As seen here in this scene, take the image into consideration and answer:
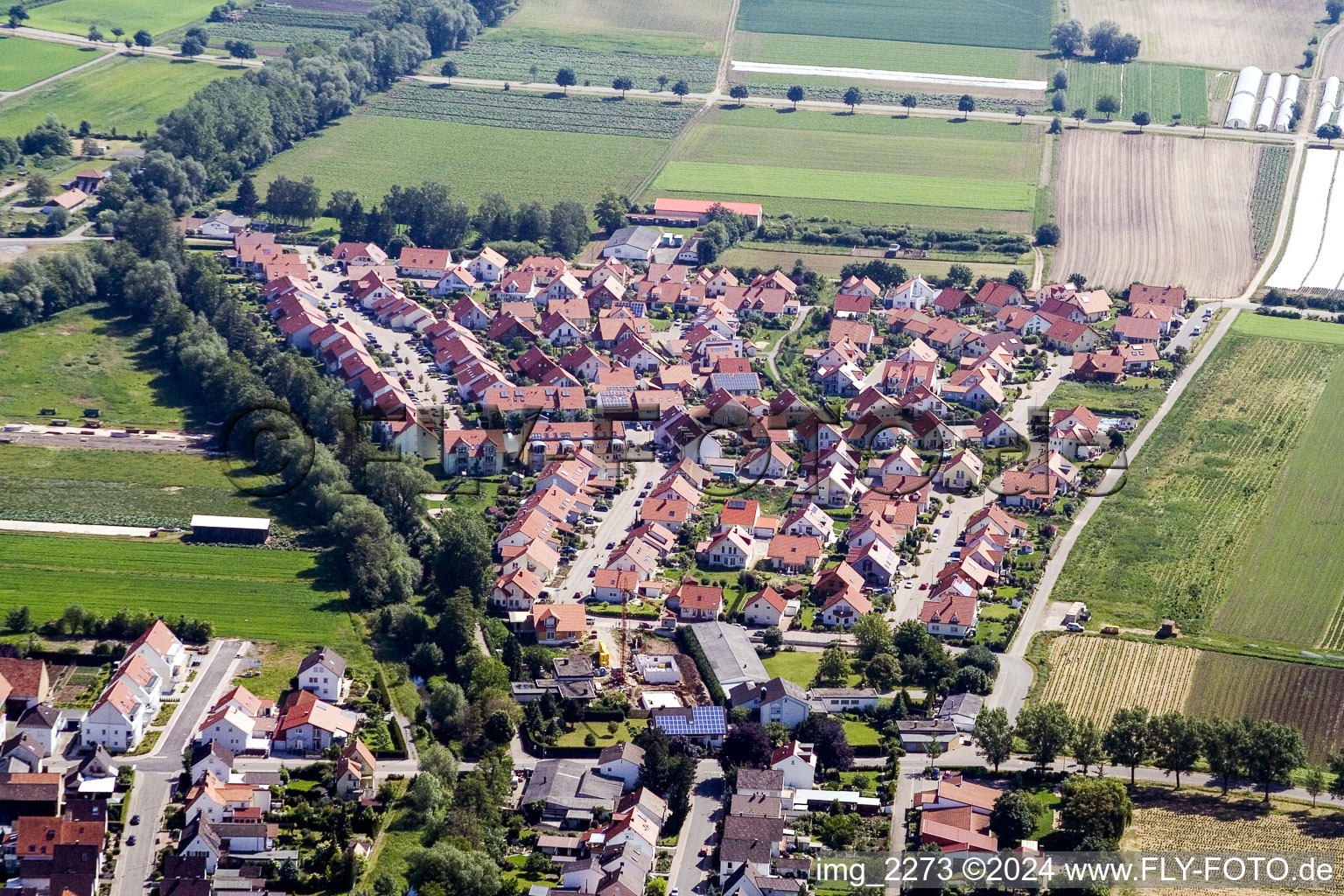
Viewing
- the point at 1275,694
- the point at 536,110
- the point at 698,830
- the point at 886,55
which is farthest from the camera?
the point at 886,55

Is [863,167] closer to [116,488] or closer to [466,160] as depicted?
[466,160]

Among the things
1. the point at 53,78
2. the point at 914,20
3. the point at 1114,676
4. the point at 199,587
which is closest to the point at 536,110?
the point at 53,78

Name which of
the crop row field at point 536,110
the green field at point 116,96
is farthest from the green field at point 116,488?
the crop row field at point 536,110

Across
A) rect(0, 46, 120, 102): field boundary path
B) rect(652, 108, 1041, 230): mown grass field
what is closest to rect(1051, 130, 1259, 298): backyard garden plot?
rect(652, 108, 1041, 230): mown grass field

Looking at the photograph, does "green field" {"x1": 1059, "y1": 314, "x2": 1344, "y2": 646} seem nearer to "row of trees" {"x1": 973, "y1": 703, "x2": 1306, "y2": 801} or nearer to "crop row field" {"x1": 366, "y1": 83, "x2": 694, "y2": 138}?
"row of trees" {"x1": 973, "y1": 703, "x2": 1306, "y2": 801}

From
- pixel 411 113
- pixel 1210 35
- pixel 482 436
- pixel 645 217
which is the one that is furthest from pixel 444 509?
pixel 1210 35

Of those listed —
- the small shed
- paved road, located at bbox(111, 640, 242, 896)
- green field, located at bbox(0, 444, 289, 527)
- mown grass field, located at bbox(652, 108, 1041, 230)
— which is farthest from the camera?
mown grass field, located at bbox(652, 108, 1041, 230)
